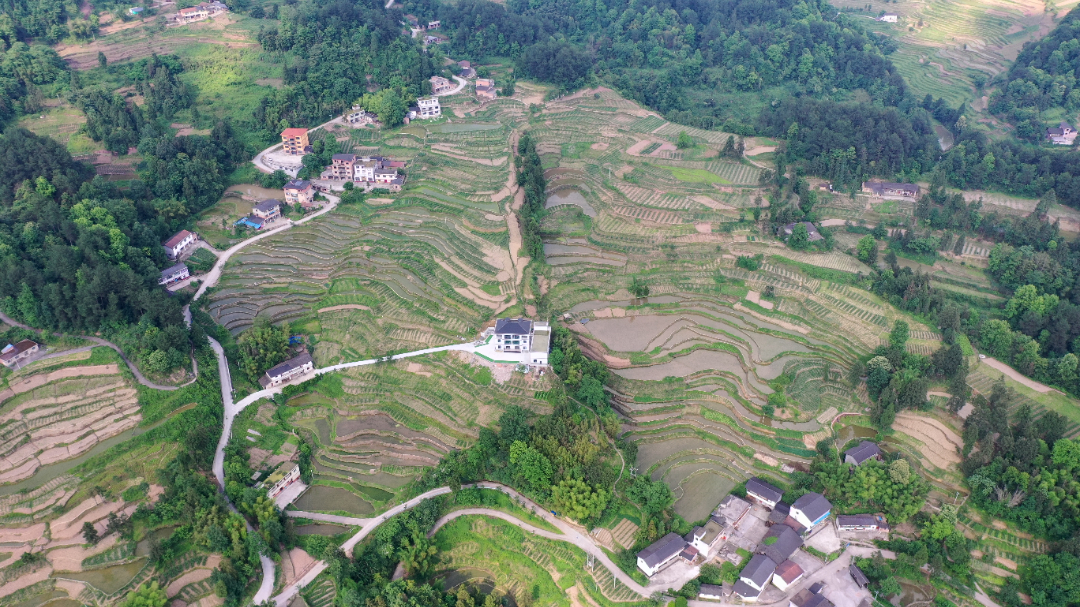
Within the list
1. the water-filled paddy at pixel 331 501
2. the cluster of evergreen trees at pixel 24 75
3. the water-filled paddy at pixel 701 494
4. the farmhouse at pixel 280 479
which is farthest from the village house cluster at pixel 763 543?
the cluster of evergreen trees at pixel 24 75

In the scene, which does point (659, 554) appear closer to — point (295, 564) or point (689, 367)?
point (689, 367)

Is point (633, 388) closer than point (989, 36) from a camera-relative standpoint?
Yes

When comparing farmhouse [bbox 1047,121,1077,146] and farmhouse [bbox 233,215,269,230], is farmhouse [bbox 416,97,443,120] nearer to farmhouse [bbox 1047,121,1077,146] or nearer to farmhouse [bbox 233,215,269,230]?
farmhouse [bbox 233,215,269,230]

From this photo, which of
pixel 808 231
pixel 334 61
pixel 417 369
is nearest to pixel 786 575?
pixel 417 369

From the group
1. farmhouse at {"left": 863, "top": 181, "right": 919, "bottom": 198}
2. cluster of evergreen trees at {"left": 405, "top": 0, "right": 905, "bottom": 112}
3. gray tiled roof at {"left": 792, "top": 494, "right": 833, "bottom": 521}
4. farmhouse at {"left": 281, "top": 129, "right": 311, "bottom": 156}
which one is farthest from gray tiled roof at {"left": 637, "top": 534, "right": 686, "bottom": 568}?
cluster of evergreen trees at {"left": 405, "top": 0, "right": 905, "bottom": 112}

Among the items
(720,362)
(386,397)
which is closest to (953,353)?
(720,362)

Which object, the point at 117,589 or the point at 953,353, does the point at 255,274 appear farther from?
the point at 953,353
